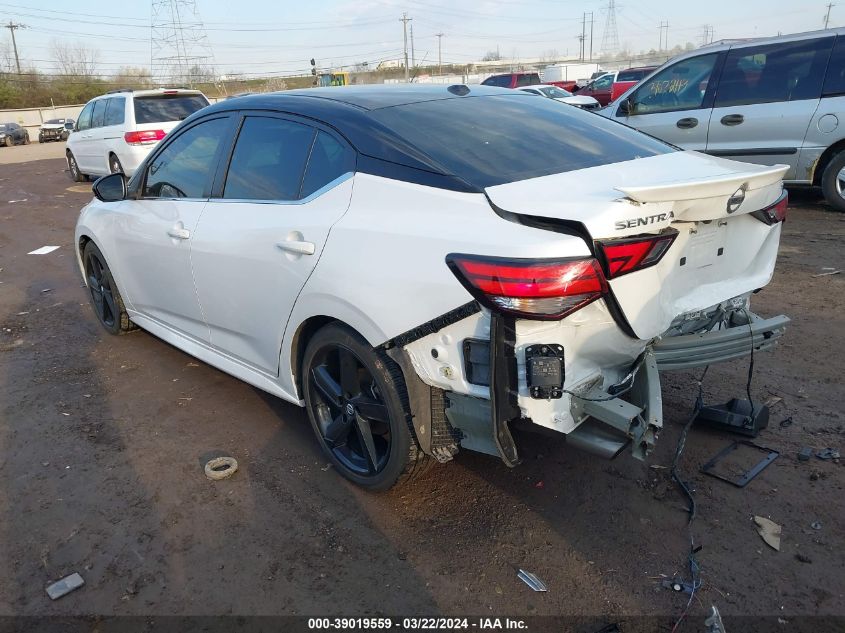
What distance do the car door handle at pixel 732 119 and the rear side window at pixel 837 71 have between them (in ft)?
2.99

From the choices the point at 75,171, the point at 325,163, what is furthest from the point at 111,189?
the point at 75,171

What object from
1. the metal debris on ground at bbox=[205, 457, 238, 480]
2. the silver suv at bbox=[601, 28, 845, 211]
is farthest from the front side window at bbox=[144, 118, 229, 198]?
the silver suv at bbox=[601, 28, 845, 211]

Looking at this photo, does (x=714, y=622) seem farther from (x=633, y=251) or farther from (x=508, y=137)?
(x=508, y=137)

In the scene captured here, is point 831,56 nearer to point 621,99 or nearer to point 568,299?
point 621,99

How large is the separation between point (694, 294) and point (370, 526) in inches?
66.7

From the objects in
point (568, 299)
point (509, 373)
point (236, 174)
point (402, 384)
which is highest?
point (236, 174)

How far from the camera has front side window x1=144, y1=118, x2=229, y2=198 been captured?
12.5 ft

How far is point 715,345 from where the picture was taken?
2820 mm

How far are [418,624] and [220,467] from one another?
1489 mm

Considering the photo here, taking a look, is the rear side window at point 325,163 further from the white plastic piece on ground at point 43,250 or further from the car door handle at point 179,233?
the white plastic piece on ground at point 43,250

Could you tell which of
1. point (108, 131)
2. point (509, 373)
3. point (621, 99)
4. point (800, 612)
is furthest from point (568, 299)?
point (108, 131)

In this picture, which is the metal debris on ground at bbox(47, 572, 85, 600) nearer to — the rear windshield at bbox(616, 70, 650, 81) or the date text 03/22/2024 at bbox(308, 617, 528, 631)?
the date text 03/22/2024 at bbox(308, 617, 528, 631)

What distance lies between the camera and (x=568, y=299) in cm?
226

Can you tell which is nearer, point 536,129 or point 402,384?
point 402,384
